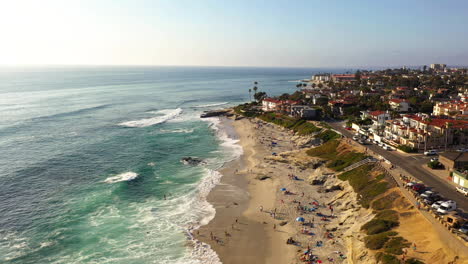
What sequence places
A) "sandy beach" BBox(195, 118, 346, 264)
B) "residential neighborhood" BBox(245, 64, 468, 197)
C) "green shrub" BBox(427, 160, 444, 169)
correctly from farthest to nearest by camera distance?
"residential neighborhood" BBox(245, 64, 468, 197) < "green shrub" BBox(427, 160, 444, 169) < "sandy beach" BBox(195, 118, 346, 264)

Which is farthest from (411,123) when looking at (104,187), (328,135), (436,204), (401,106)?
(104,187)

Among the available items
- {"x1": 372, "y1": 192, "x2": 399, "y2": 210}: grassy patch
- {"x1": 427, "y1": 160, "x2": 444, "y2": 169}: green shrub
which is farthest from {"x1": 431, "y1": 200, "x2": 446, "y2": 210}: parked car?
{"x1": 427, "y1": 160, "x2": 444, "y2": 169}: green shrub

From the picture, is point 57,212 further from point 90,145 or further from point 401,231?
point 401,231

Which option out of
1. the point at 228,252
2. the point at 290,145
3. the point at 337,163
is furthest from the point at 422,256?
the point at 290,145

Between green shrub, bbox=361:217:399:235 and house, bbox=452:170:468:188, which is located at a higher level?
house, bbox=452:170:468:188

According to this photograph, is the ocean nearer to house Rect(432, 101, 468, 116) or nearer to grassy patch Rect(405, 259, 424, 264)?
grassy patch Rect(405, 259, 424, 264)

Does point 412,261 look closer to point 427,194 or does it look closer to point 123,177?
point 427,194
